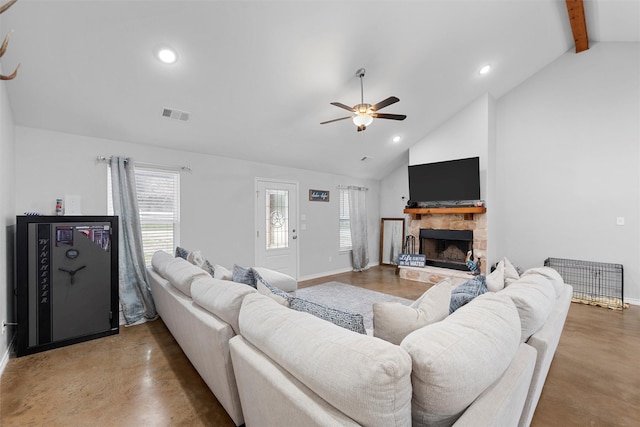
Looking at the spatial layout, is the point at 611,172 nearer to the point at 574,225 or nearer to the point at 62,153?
the point at 574,225

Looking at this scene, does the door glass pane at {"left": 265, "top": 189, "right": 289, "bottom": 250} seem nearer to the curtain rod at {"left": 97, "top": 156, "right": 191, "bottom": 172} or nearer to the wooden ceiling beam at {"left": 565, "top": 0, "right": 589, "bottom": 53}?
the curtain rod at {"left": 97, "top": 156, "right": 191, "bottom": 172}

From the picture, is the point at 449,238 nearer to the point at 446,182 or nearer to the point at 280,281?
the point at 446,182

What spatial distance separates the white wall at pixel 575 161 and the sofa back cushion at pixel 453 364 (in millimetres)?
4898

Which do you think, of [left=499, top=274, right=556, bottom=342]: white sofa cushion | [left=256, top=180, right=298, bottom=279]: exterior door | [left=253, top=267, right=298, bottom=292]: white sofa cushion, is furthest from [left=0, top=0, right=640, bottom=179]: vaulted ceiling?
[left=499, top=274, right=556, bottom=342]: white sofa cushion

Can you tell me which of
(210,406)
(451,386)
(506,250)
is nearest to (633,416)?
(451,386)

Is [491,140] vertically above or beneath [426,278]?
above

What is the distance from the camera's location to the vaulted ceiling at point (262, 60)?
244cm

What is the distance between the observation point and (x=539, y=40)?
417 cm

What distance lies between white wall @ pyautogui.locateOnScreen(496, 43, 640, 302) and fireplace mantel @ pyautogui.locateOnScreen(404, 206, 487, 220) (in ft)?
2.90

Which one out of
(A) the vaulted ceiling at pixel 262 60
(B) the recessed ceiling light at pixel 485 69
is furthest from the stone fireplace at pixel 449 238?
(B) the recessed ceiling light at pixel 485 69

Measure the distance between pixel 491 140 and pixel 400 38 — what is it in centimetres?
288

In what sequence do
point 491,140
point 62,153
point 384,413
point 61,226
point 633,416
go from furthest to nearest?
point 491,140 < point 62,153 < point 61,226 < point 633,416 < point 384,413

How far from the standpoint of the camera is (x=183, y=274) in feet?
7.68

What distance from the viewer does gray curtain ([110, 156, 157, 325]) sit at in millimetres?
3492
